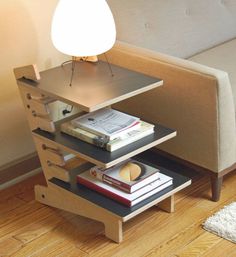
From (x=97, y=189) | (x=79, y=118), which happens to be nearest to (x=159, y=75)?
(x=79, y=118)

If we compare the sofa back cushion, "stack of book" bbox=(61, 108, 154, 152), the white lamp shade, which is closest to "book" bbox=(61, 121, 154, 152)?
"stack of book" bbox=(61, 108, 154, 152)

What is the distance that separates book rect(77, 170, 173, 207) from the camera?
194 cm

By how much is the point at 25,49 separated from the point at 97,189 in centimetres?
72

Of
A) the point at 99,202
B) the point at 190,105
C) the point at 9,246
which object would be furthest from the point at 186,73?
the point at 9,246

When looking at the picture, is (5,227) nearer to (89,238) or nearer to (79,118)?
(89,238)

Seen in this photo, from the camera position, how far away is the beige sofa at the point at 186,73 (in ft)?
6.61

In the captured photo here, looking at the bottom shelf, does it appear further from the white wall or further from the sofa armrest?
the white wall

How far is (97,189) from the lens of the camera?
202 centimetres

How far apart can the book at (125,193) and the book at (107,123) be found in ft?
0.70

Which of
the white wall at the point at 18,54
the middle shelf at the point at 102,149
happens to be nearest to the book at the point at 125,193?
the middle shelf at the point at 102,149

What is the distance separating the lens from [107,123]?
1.97 metres

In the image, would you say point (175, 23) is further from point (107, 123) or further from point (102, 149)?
point (102, 149)

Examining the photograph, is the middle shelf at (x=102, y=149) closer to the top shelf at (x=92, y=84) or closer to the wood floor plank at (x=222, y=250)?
the top shelf at (x=92, y=84)

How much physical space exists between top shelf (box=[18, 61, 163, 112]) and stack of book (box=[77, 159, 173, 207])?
324 mm
